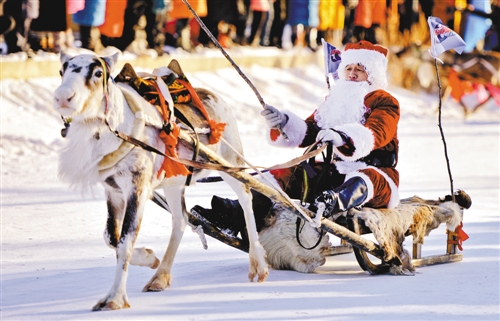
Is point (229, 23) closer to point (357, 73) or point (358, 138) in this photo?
point (357, 73)

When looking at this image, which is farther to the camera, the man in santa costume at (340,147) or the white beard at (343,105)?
the white beard at (343,105)

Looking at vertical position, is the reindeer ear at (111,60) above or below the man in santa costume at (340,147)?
above

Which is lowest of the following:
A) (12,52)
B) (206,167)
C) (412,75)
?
(412,75)

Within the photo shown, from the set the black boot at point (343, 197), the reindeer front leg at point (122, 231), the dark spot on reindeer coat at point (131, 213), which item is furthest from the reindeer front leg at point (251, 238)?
the dark spot on reindeer coat at point (131, 213)

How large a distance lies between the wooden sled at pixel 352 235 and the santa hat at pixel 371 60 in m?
0.85

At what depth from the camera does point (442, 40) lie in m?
7.68

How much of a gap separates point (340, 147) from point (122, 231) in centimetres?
142

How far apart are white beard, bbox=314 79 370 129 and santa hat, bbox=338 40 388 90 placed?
80 millimetres

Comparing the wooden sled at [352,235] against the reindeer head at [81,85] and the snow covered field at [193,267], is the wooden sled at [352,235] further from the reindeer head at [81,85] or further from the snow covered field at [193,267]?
the reindeer head at [81,85]

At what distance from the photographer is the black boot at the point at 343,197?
6730 millimetres

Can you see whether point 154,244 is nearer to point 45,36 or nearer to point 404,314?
point 404,314

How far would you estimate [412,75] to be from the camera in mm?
23844

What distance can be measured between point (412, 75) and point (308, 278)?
17.2m

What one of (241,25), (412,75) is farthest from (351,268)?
(412,75)
